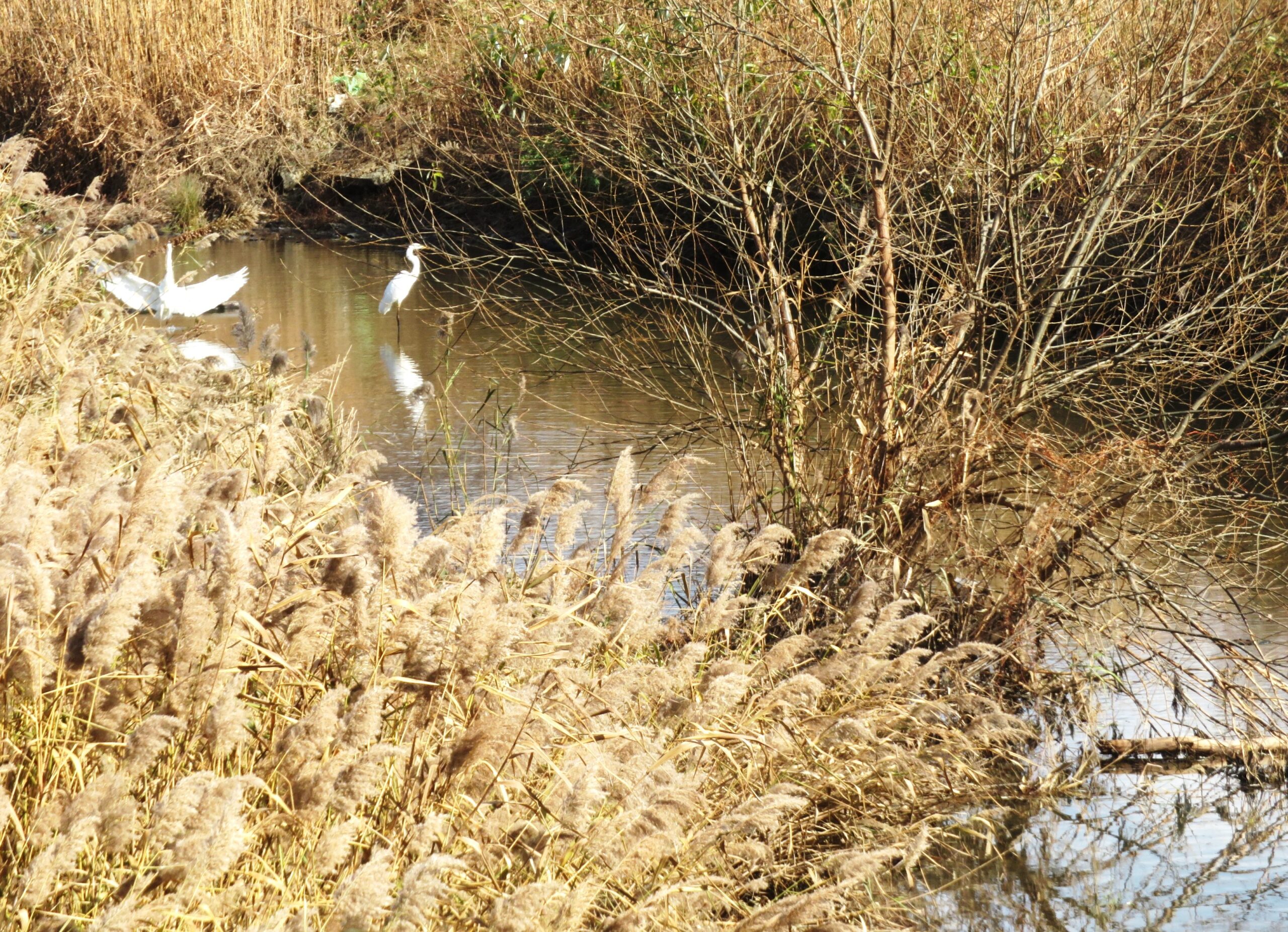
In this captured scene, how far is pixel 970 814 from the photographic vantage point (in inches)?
147

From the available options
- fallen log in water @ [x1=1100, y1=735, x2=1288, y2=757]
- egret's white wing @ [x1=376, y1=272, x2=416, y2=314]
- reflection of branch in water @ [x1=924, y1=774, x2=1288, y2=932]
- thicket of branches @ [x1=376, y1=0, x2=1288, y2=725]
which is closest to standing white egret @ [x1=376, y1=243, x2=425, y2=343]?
egret's white wing @ [x1=376, y1=272, x2=416, y2=314]

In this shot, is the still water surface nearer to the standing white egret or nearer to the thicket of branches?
the standing white egret

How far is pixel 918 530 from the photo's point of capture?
13.9ft

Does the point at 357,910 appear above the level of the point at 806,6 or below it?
below

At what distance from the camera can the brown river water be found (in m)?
3.39

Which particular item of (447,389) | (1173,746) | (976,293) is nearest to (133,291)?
(447,389)

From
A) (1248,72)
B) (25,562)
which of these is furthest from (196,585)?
(1248,72)

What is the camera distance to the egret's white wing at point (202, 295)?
7.81 meters

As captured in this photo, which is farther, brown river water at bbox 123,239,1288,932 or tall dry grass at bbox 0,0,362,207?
tall dry grass at bbox 0,0,362,207

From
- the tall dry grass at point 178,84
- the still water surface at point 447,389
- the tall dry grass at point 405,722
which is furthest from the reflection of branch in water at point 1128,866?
the tall dry grass at point 178,84

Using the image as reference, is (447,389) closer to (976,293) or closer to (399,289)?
(976,293)

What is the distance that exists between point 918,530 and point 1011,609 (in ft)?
1.10

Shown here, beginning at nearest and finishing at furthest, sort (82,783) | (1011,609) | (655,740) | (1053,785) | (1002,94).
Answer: (82,783)
(655,740)
(1053,785)
(1011,609)
(1002,94)

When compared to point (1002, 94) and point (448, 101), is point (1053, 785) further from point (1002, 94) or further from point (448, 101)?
point (448, 101)
